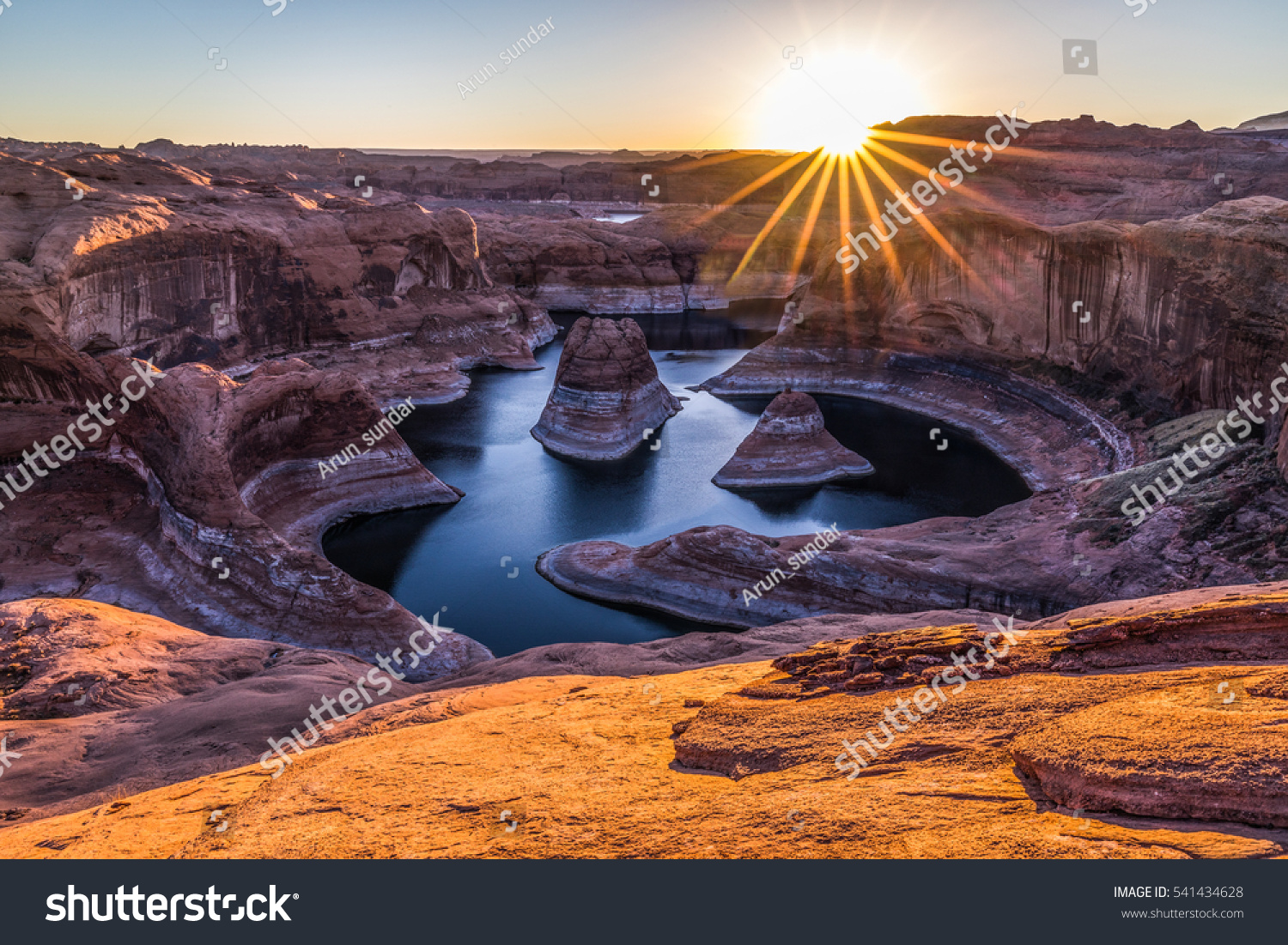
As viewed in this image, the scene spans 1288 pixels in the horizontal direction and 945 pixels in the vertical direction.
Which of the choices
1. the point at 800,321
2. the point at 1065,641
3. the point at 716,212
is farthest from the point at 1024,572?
the point at 716,212

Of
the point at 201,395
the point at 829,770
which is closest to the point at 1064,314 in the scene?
the point at 201,395

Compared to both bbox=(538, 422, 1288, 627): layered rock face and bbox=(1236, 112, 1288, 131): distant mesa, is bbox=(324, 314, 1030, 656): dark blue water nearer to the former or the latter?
bbox=(538, 422, 1288, 627): layered rock face

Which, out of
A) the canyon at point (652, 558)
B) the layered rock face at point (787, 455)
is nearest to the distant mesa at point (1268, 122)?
the canyon at point (652, 558)

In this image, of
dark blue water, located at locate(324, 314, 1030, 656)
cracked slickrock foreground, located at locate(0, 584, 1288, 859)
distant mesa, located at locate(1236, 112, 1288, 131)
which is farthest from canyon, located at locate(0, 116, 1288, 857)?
distant mesa, located at locate(1236, 112, 1288, 131)

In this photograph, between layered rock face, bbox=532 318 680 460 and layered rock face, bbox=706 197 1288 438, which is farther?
layered rock face, bbox=532 318 680 460

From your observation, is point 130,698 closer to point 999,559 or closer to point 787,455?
point 999,559

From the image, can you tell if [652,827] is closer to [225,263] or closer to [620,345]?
[620,345]
